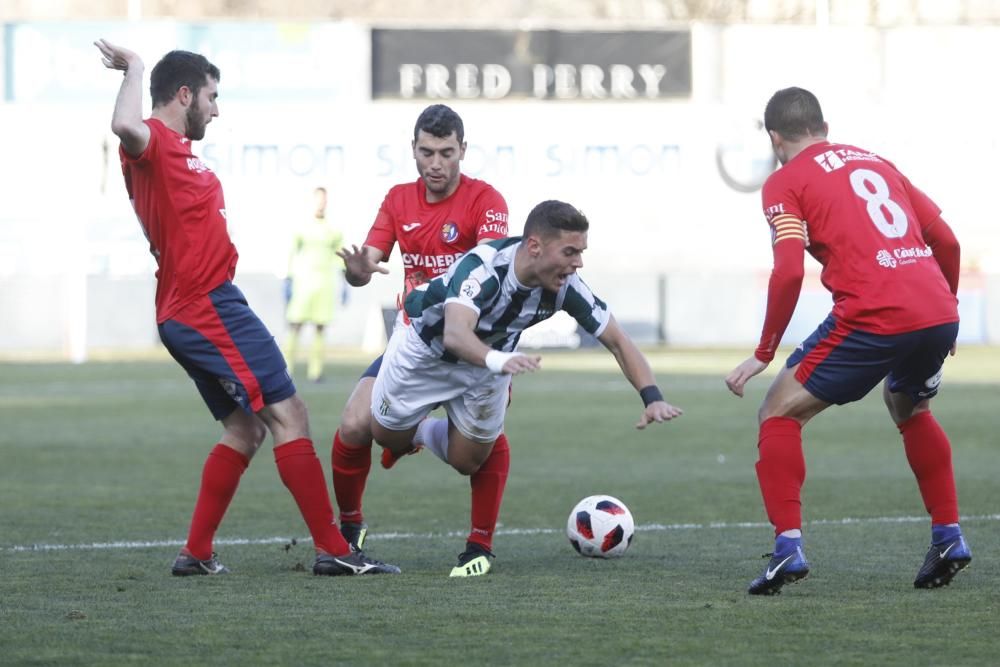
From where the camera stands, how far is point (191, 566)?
7.00 metres

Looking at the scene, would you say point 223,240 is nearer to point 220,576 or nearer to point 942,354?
point 220,576

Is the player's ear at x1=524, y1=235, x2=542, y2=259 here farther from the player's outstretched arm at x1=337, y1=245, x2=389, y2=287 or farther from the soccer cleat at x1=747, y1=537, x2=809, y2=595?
the soccer cleat at x1=747, y1=537, x2=809, y2=595

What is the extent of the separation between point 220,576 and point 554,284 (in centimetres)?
184

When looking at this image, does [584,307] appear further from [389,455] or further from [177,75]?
[177,75]

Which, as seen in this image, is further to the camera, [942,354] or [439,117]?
[439,117]

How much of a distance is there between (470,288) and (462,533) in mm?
2514

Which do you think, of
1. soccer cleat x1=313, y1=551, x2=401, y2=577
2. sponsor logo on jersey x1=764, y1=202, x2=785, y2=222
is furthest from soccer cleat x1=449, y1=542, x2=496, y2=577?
sponsor logo on jersey x1=764, y1=202, x2=785, y2=222

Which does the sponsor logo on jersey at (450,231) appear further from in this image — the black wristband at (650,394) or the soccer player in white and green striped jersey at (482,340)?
the black wristband at (650,394)

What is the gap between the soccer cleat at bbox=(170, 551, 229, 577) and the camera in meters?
6.98

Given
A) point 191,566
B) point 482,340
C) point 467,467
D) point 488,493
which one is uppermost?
point 482,340

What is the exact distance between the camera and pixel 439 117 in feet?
23.9

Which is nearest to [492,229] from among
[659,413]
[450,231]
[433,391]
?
[450,231]

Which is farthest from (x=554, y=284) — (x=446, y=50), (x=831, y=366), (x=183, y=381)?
(x=446, y=50)

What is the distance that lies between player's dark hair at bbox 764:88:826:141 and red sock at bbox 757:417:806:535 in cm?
106
